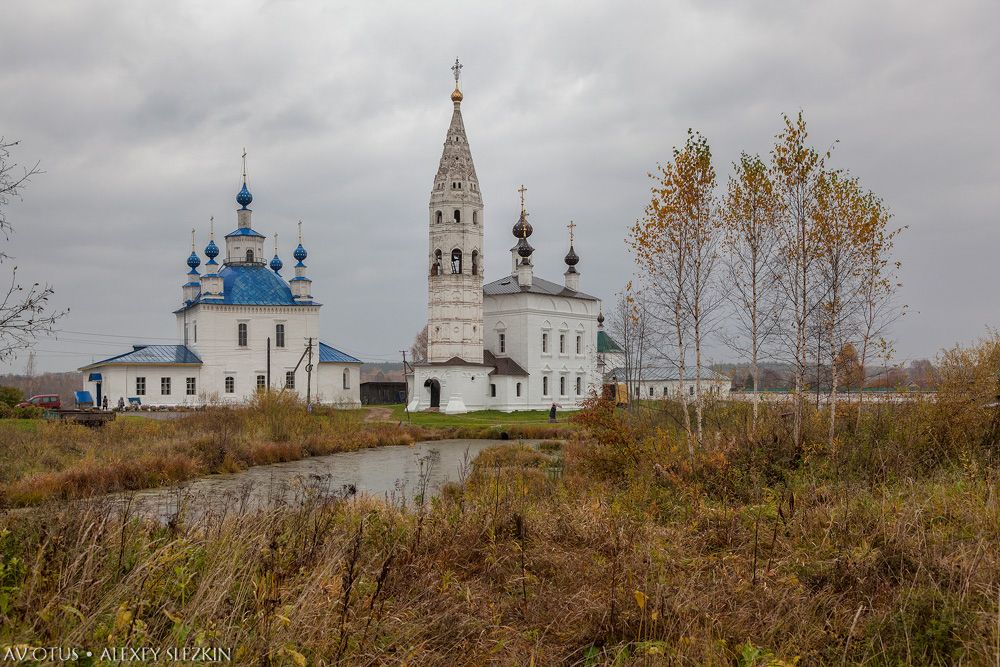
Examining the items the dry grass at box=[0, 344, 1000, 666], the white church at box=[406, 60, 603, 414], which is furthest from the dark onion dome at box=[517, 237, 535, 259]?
the dry grass at box=[0, 344, 1000, 666]

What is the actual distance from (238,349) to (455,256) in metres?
14.3

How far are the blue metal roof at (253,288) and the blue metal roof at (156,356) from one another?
319 centimetres

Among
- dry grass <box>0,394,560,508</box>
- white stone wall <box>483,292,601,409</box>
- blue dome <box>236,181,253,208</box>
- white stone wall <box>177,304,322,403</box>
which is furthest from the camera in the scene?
blue dome <box>236,181,253,208</box>

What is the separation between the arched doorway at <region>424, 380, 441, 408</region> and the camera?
152ft

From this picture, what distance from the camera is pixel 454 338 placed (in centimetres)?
4622

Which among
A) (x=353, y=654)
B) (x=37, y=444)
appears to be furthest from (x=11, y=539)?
(x=37, y=444)

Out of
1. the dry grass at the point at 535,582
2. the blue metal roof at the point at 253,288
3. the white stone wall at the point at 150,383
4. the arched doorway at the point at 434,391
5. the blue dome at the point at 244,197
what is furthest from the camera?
the blue dome at the point at 244,197

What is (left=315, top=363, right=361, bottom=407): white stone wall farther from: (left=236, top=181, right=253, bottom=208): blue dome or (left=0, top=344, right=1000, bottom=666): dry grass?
(left=0, top=344, right=1000, bottom=666): dry grass

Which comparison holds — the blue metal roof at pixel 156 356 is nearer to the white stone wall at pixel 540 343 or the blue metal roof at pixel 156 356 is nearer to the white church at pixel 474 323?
the white church at pixel 474 323

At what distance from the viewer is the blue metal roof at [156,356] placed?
43.6 meters

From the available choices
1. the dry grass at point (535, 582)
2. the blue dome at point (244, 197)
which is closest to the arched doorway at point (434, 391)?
the blue dome at point (244, 197)

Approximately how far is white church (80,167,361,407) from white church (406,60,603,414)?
6.28 meters

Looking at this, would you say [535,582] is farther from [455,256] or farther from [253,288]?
[253,288]

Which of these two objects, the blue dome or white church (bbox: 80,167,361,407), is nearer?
white church (bbox: 80,167,361,407)
